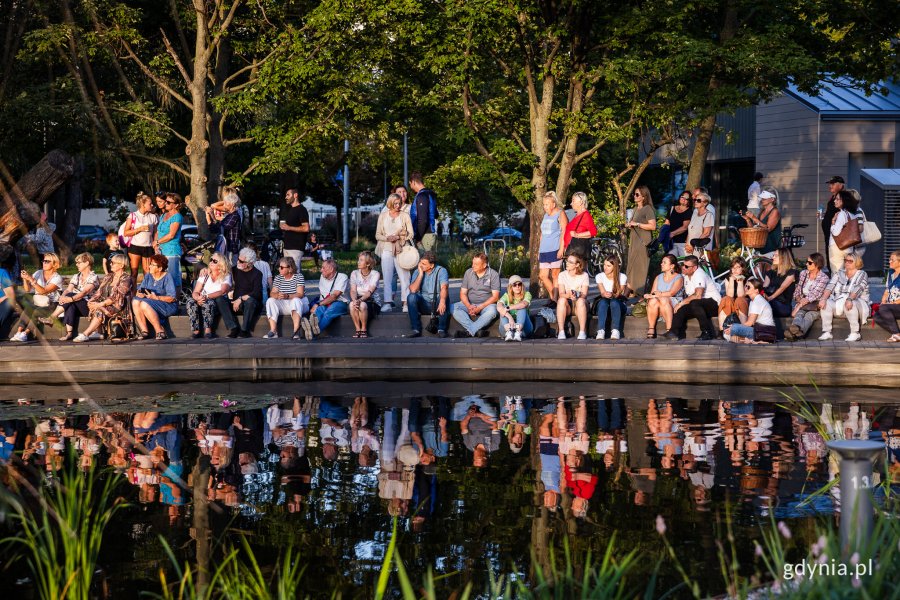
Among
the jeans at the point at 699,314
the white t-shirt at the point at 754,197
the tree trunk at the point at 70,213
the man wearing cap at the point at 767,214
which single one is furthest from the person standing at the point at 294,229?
the tree trunk at the point at 70,213

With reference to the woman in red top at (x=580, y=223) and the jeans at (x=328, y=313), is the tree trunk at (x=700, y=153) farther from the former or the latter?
the jeans at (x=328, y=313)

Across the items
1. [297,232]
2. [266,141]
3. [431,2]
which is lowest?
[297,232]

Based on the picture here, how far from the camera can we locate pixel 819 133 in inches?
1137

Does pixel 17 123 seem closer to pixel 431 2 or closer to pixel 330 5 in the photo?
pixel 330 5

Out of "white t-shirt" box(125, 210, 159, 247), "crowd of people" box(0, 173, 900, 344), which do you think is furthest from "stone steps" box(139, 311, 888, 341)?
"white t-shirt" box(125, 210, 159, 247)

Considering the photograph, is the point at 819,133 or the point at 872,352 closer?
the point at 872,352

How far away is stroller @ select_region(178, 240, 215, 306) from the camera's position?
17.5 metres

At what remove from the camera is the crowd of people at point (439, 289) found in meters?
15.2

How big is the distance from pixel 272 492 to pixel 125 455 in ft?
6.07

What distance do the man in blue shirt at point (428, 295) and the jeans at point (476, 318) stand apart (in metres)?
0.20

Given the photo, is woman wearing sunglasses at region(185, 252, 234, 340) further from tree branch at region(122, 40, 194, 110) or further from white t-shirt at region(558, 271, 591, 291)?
tree branch at region(122, 40, 194, 110)

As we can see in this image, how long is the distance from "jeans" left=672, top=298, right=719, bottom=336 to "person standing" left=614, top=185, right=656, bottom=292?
2.13m

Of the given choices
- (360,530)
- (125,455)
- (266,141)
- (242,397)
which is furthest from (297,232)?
(360,530)

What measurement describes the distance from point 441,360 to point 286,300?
2.60 metres
